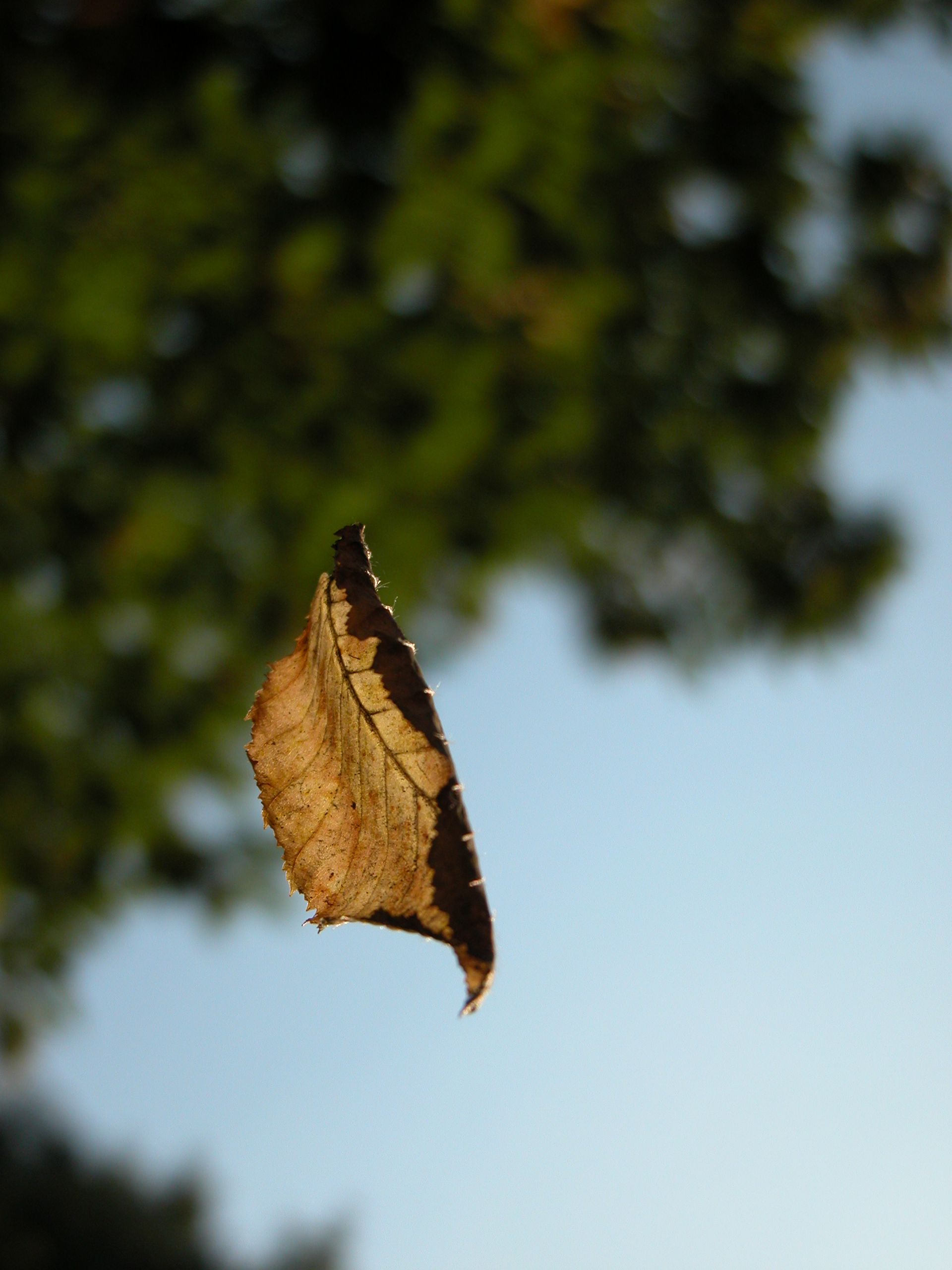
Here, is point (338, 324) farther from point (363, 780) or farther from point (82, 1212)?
point (82, 1212)

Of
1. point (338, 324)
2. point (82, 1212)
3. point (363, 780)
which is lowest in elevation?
point (363, 780)

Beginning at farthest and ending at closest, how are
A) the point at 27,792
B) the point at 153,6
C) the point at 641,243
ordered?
the point at 641,243 → the point at 27,792 → the point at 153,6

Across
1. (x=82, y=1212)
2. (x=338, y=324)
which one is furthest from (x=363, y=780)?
(x=82, y=1212)

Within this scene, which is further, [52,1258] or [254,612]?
[52,1258]

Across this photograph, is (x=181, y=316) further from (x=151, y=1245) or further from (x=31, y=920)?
(x=151, y=1245)

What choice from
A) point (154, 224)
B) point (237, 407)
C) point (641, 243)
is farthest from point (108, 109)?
point (641, 243)

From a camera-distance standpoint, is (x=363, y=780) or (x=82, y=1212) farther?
(x=82, y=1212)

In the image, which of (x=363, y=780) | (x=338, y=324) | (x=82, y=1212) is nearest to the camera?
A: (x=363, y=780)

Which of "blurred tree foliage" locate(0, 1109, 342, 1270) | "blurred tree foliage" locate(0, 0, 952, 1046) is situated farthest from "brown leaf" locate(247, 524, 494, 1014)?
"blurred tree foliage" locate(0, 1109, 342, 1270)
